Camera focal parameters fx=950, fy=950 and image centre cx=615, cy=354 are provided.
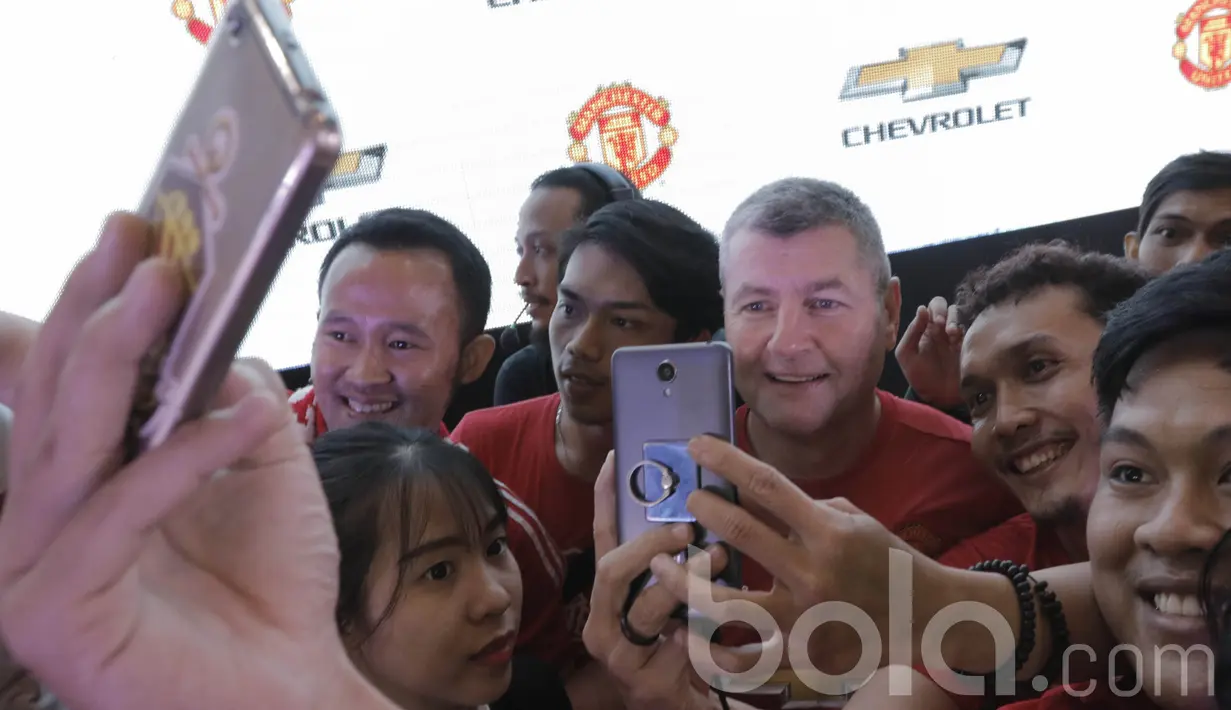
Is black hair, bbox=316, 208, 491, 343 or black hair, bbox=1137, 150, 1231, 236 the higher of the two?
black hair, bbox=1137, 150, 1231, 236

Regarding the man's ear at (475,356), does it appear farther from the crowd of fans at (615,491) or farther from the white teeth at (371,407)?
the white teeth at (371,407)

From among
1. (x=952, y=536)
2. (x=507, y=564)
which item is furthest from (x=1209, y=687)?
(x=507, y=564)

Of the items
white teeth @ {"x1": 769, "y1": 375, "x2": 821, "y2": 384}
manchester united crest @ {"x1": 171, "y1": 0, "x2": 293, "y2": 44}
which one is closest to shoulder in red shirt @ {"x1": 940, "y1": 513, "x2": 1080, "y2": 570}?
white teeth @ {"x1": 769, "y1": 375, "x2": 821, "y2": 384}

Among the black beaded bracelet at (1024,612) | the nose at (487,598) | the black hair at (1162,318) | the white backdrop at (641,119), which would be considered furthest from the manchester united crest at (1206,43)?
the nose at (487,598)

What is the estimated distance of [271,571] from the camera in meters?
0.45

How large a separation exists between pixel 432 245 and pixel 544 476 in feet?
1.09

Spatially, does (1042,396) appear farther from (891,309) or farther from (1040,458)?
(891,309)

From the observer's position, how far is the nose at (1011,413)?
0.98 m

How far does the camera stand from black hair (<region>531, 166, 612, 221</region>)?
1692 mm

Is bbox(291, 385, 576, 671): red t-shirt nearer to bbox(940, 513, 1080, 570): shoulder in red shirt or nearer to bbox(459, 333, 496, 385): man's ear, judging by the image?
bbox(459, 333, 496, 385): man's ear

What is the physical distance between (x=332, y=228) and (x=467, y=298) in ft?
2.91

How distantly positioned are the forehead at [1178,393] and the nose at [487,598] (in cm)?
52

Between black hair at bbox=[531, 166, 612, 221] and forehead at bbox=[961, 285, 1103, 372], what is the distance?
2.62 feet

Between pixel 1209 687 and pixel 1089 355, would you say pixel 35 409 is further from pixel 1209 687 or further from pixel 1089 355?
pixel 1089 355
